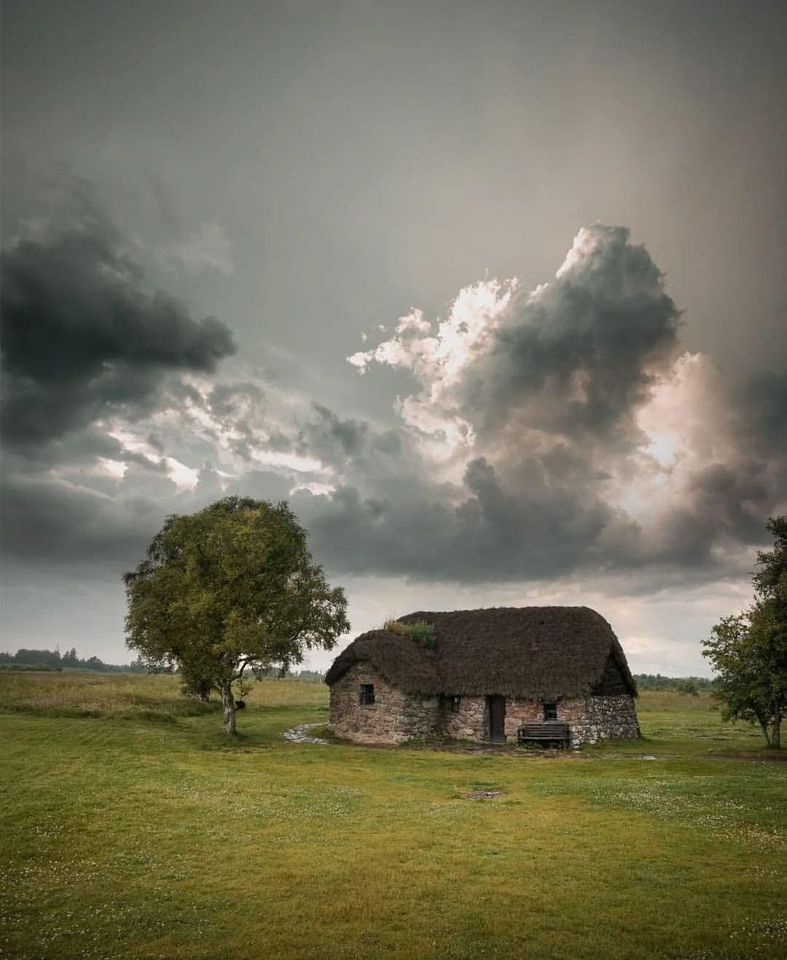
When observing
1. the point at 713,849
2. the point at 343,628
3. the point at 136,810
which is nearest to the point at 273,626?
the point at 343,628

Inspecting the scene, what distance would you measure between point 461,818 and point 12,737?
24690 mm

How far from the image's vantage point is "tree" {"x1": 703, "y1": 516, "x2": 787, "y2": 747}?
105 ft

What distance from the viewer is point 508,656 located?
138 feet

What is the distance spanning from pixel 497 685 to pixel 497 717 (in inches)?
105

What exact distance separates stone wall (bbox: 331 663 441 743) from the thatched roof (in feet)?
2.61

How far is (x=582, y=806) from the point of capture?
19922 millimetres

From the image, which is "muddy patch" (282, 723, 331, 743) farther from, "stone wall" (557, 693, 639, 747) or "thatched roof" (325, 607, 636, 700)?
"stone wall" (557, 693, 639, 747)

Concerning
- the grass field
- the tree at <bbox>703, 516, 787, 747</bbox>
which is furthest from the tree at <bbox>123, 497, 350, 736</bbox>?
the tree at <bbox>703, 516, 787, 747</bbox>

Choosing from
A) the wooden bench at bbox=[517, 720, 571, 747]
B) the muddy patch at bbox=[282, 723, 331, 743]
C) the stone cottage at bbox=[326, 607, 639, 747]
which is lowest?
the muddy patch at bbox=[282, 723, 331, 743]

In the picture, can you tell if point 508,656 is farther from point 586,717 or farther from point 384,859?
point 384,859

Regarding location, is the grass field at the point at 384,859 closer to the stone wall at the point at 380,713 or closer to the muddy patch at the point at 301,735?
the muddy patch at the point at 301,735

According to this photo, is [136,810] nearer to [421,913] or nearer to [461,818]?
[461,818]

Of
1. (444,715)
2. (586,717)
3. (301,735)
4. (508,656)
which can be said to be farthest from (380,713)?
(586,717)

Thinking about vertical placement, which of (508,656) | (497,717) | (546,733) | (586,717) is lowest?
(546,733)
